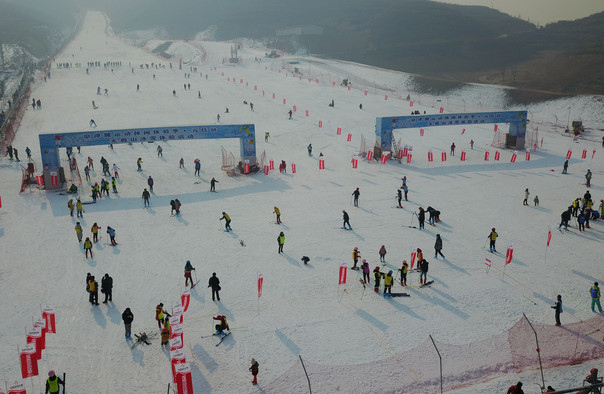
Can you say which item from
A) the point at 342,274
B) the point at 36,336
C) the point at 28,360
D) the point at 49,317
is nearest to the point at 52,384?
the point at 28,360

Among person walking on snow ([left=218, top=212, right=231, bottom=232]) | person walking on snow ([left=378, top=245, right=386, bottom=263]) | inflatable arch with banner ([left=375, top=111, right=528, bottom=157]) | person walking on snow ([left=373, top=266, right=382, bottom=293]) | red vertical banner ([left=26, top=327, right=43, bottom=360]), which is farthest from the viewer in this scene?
inflatable arch with banner ([left=375, top=111, right=528, bottom=157])

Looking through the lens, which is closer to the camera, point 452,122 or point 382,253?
point 382,253

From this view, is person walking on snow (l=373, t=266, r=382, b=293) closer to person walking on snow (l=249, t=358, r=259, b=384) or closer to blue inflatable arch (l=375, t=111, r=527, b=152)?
person walking on snow (l=249, t=358, r=259, b=384)

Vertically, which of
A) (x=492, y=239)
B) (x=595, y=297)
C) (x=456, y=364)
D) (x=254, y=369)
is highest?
(x=492, y=239)

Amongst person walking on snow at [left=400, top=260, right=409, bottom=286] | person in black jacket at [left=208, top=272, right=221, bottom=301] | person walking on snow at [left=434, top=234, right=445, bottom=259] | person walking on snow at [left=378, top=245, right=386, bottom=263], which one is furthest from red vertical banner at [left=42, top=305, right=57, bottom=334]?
person walking on snow at [left=434, top=234, right=445, bottom=259]

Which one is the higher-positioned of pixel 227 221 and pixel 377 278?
pixel 227 221

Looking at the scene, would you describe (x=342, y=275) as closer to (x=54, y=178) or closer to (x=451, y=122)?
(x=54, y=178)
